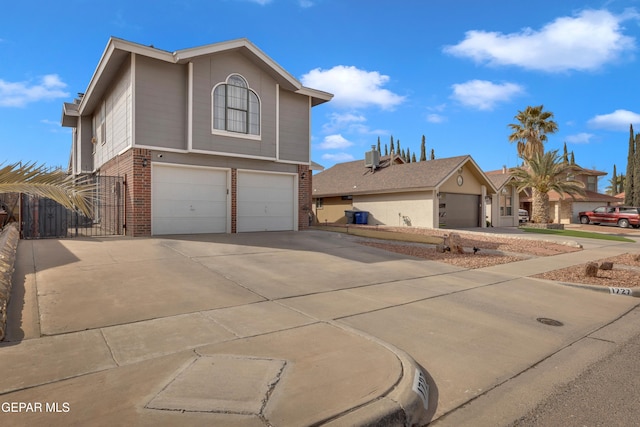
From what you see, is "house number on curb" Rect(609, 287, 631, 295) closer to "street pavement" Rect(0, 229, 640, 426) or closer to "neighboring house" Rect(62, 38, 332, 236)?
"street pavement" Rect(0, 229, 640, 426)

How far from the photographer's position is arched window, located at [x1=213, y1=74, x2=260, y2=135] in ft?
44.9

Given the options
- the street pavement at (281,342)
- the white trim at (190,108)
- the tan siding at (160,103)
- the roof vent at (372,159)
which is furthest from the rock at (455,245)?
the roof vent at (372,159)

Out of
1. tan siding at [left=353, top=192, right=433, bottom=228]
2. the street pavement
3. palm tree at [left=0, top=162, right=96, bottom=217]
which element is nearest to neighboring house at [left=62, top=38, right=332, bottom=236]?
the street pavement

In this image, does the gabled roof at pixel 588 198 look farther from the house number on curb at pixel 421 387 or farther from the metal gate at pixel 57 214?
the house number on curb at pixel 421 387

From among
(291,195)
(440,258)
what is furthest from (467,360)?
(291,195)

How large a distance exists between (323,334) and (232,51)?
12.2 m

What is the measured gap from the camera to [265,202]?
50.0 feet

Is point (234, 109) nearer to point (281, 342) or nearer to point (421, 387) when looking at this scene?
point (281, 342)

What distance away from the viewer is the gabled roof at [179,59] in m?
11.9

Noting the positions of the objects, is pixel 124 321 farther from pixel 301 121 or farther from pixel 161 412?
pixel 301 121

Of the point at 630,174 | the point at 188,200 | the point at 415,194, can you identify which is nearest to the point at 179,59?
the point at 188,200

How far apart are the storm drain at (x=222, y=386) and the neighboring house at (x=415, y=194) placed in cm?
2046

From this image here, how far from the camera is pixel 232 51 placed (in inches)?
548

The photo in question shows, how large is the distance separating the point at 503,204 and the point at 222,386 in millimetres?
31243
